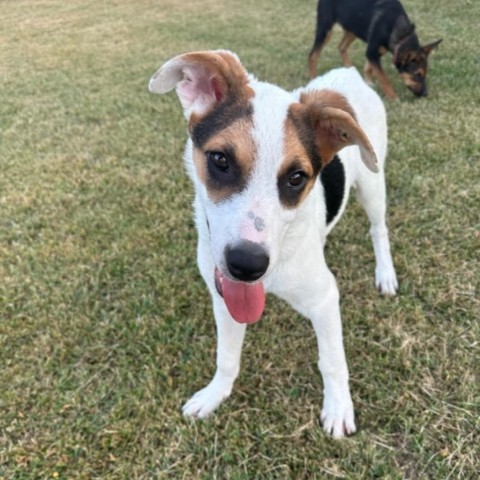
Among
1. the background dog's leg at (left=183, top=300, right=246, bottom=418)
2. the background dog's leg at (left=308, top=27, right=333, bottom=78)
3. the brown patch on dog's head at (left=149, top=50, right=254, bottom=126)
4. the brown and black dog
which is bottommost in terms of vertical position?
the background dog's leg at (left=308, top=27, right=333, bottom=78)

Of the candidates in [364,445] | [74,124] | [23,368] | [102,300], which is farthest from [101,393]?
[74,124]

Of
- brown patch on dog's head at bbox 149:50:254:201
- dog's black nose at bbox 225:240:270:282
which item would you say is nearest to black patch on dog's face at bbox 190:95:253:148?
brown patch on dog's head at bbox 149:50:254:201

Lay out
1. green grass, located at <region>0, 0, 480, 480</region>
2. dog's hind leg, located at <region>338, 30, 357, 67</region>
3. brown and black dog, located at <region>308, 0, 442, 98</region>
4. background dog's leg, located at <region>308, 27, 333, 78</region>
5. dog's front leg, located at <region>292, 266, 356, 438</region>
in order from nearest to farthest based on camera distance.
Result: dog's front leg, located at <region>292, 266, 356, 438</region> < green grass, located at <region>0, 0, 480, 480</region> < brown and black dog, located at <region>308, 0, 442, 98</region> < background dog's leg, located at <region>308, 27, 333, 78</region> < dog's hind leg, located at <region>338, 30, 357, 67</region>

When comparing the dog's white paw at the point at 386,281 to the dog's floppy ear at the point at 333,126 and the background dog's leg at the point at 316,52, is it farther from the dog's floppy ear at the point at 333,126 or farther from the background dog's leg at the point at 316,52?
the background dog's leg at the point at 316,52

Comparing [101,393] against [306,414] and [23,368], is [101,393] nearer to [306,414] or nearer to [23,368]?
[23,368]

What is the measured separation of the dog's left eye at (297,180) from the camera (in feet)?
7.18

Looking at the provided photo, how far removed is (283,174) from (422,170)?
11.6ft

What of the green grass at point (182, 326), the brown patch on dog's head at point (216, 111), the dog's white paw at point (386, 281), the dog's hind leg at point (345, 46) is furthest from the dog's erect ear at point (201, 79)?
the dog's hind leg at point (345, 46)

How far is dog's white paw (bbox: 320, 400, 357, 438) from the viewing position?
9.18 feet

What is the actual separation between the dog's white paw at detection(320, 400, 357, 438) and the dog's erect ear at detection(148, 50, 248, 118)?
1.77 meters

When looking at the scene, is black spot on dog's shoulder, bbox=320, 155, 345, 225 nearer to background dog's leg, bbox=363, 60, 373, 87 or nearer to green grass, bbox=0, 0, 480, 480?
green grass, bbox=0, 0, 480, 480

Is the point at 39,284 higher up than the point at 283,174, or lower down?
lower down

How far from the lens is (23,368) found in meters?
3.32

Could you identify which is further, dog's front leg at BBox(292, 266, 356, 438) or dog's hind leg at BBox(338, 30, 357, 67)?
dog's hind leg at BBox(338, 30, 357, 67)
